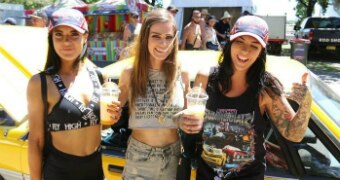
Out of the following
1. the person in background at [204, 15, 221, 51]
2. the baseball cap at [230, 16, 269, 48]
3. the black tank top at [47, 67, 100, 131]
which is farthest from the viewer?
the person in background at [204, 15, 221, 51]

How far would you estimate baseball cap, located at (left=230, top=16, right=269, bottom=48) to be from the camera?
207 centimetres

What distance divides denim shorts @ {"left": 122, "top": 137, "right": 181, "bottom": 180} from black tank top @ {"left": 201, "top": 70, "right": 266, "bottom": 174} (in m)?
0.23

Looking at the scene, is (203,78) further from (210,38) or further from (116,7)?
(116,7)

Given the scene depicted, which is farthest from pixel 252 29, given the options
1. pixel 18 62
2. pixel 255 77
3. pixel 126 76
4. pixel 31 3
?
pixel 31 3

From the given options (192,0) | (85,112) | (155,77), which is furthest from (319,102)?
(192,0)

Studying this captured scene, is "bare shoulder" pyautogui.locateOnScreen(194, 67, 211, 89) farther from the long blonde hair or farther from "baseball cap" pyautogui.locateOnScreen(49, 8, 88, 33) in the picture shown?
"baseball cap" pyautogui.locateOnScreen(49, 8, 88, 33)

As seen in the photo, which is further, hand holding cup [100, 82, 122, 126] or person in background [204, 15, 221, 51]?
person in background [204, 15, 221, 51]

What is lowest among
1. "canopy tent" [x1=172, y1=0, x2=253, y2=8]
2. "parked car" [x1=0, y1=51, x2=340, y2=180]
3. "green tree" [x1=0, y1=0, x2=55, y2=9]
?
"parked car" [x1=0, y1=51, x2=340, y2=180]

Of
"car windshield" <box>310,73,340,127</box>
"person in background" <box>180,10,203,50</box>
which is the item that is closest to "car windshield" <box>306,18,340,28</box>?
"person in background" <box>180,10,203,50</box>

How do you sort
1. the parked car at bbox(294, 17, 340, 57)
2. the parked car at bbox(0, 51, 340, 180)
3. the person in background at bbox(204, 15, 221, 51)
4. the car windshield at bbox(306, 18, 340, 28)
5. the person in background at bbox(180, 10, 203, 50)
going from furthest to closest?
the car windshield at bbox(306, 18, 340, 28), the parked car at bbox(294, 17, 340, 57), the person in background at bbox(204, 15, 221, 51), the person in background at bbox(180, 10, 203, 50), the parked car at bbox(0, 51, 340, 180)

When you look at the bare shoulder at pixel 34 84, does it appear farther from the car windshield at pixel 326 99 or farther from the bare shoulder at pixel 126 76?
the car windshield at pixel 326 99

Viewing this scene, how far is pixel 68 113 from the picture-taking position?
2.17 metres

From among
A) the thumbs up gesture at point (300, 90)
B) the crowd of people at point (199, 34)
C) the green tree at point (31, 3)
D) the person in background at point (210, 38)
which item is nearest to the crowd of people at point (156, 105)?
the thumbs up gesture at point (300, 90)

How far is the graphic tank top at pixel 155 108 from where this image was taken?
89.0 inches
